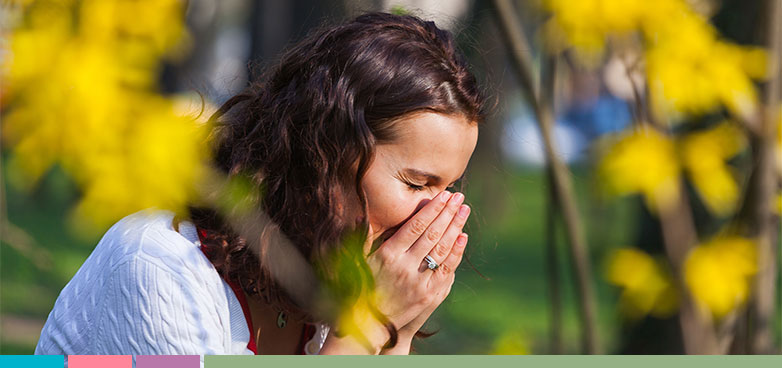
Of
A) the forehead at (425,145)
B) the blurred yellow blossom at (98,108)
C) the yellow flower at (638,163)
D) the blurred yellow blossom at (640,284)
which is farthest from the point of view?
the blurred yellow blossom at (640,284)

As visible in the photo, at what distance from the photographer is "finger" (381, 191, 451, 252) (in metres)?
1.36

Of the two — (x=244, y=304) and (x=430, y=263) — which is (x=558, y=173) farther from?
(x=244, y=304)

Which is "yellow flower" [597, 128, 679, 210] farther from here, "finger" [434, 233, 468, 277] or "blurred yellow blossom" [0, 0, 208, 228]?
"blurred yellow blossom" [0, 0, 208, 228]

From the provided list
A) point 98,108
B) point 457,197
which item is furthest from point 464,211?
point 98,108

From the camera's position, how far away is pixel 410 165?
1.35m

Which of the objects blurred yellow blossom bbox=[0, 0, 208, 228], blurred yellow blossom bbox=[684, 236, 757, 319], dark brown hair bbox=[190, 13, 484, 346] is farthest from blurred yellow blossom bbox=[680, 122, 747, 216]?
blurred yellow blossom bbox=[0, 0, 208, 228]

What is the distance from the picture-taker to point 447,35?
4.95ft

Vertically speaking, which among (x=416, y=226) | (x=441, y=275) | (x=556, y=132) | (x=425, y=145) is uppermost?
(x=425, y=145)

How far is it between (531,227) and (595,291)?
42 centimetres

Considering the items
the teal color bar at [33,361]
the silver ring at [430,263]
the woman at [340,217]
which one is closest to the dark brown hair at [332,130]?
the woman at [340,217]

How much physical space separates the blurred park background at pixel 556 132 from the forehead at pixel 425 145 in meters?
0.27

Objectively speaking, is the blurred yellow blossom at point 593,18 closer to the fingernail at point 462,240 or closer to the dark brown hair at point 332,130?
the dark brown hair at point 332,130

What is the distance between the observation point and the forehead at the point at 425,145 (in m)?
1.35

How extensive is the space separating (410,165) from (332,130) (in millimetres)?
151
